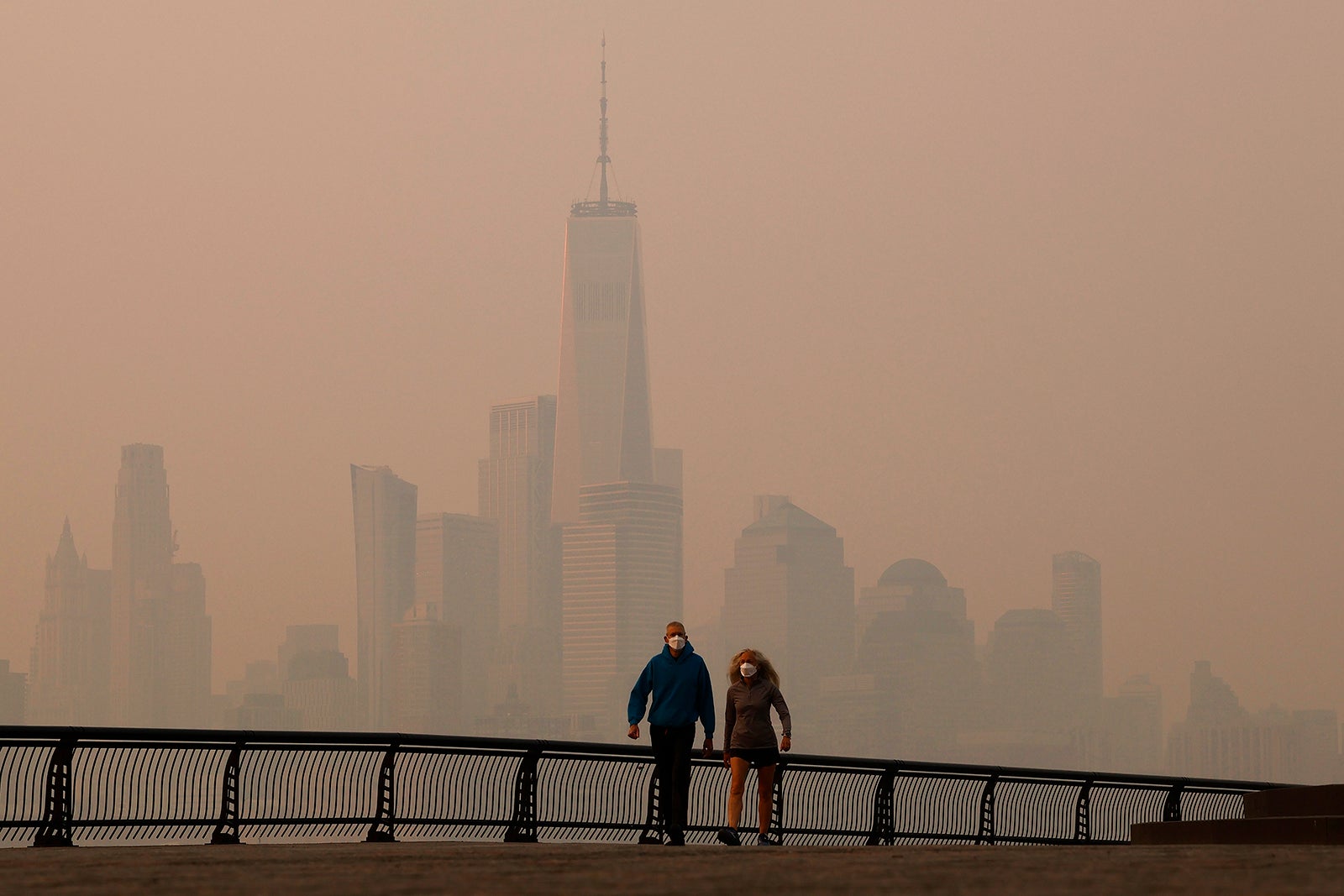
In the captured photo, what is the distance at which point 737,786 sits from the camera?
15.5 m

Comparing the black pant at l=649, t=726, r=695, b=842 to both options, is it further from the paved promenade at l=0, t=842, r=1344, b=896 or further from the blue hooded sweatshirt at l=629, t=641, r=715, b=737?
the paved promenade at l=0, t=842, r=1344, b=896

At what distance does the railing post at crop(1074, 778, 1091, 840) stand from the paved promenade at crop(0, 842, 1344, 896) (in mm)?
10506

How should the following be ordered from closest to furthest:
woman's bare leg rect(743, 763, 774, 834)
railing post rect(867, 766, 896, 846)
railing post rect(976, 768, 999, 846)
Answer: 1. woman's bare leg rect(743, 763, 774, 834)
2. railing post rect(867, 766, 896, 846)
3. railing post rect(976, 768, 999, 846)

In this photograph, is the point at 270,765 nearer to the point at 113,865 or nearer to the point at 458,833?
the point at 458,833

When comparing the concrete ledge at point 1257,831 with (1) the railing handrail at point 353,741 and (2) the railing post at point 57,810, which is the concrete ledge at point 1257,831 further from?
(2) the railing post at point 57,810

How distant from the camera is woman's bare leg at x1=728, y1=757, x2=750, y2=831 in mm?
15445

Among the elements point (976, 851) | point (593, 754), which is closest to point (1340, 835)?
point (976, 851)

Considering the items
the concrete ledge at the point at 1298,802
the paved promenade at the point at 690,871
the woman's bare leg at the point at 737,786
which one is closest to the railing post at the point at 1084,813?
the concrete ledge at the point at 1298,802

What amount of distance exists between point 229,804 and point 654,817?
4.44m

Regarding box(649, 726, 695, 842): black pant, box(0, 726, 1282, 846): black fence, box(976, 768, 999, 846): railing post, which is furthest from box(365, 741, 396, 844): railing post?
box(976, 768, 999, 846): railing post

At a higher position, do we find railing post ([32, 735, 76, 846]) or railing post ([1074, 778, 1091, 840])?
railing post ([32, 735, 76, 846])

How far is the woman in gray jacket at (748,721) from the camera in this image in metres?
15.4

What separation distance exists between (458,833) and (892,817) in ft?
17.4

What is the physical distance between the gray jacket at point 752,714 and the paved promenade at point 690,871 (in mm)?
2072
